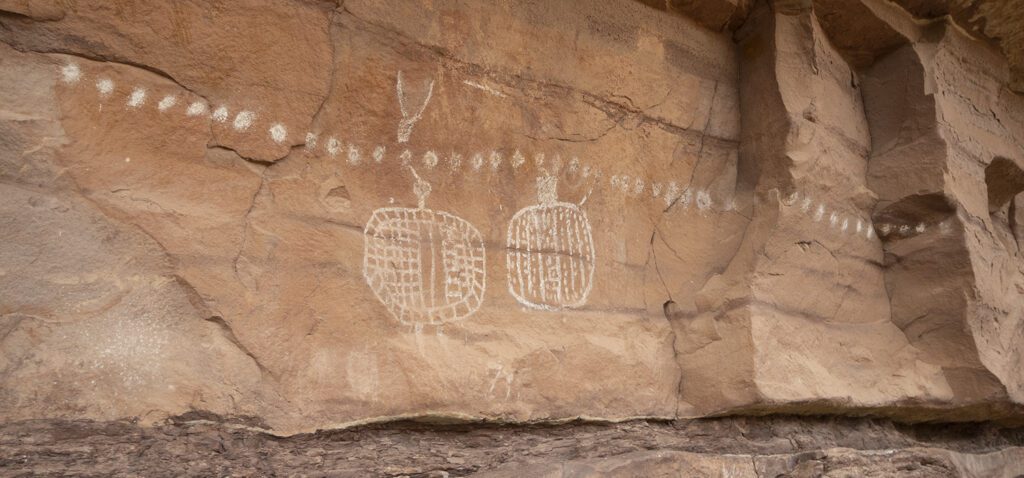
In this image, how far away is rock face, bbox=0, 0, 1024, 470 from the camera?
1850mm

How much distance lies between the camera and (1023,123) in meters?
3.54

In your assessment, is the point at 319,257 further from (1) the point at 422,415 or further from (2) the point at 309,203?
(1) the point at 422,415

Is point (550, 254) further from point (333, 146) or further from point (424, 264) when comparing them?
point (333, 146)

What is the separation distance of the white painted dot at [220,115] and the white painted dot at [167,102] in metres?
0.10

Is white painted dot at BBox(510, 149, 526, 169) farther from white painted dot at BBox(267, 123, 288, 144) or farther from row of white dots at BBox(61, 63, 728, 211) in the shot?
white painted dot at BBox(267, 123, 288, 144)

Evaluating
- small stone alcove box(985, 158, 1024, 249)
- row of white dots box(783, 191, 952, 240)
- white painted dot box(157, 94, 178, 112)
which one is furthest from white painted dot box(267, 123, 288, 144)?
small stone alcove box(985, 158, 1024, 249)

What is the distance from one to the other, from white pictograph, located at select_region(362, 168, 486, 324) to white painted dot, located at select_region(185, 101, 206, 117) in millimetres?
538

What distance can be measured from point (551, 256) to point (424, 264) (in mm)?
459

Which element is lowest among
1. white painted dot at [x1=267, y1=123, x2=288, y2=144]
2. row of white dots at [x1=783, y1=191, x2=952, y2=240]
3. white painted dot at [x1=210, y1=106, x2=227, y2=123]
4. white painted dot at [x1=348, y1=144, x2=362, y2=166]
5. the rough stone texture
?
the rough stone texture

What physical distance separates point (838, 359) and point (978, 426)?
1012mm

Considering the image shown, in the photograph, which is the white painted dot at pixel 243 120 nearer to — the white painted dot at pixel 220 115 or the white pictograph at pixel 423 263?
the white painted dot at pixel 220 115

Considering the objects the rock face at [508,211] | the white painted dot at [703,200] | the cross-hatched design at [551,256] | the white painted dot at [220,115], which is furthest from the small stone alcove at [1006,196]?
the white painted dot at [220,115]

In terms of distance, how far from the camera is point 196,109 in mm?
2014

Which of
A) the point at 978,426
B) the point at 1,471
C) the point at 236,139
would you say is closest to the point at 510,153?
the point at 236,139
